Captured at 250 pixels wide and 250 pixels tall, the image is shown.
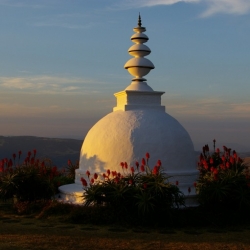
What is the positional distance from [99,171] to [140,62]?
4231mm

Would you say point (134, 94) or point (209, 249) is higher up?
point (134, 94)

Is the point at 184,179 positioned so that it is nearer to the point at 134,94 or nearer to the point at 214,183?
the point at 214,183

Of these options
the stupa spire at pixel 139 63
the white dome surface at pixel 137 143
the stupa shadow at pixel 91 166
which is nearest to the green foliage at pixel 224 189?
the white dome surface at pixel 137 143

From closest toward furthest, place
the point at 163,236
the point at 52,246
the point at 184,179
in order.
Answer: the point at 52,246, the point at 163,236, the point at 184,179

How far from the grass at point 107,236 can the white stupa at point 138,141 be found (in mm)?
1869

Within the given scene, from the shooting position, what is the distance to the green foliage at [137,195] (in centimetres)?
1150

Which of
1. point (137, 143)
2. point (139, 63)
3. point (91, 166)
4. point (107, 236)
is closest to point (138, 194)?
point (107, 236)

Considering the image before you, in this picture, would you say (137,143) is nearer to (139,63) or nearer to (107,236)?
(139,63)

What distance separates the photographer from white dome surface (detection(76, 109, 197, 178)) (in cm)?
1355

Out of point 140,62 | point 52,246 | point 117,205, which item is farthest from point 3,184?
point 140,62

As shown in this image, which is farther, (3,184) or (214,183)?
(3,184)

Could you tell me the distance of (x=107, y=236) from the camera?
10398mm

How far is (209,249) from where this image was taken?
9.34 m

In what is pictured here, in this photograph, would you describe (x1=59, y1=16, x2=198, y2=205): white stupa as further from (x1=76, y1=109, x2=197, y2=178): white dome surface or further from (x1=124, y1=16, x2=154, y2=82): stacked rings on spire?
(x1=124, y1=16, x2=154, y2=82): stacked rings on spire
